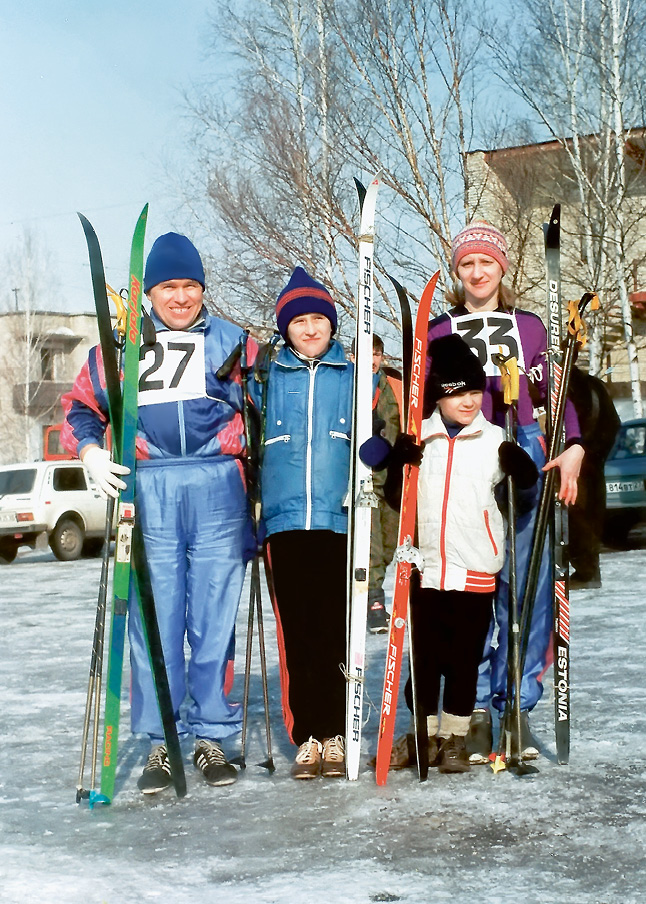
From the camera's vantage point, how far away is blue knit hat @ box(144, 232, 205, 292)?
12.6 feet

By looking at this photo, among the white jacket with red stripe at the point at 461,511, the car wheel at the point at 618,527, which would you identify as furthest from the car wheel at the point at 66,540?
the white jacket with red stripe at the point at 461,511

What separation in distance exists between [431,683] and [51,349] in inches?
1938

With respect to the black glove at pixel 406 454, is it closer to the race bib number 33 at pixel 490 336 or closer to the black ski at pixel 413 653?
the black ski at pixel 413 653

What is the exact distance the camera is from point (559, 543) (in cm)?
386

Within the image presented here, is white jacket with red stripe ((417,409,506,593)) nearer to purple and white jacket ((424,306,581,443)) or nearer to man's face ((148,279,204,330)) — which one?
purple and white jacket ((424,306,581,443))

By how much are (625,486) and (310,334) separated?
31.5ft

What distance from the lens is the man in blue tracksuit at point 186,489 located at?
12.4ft

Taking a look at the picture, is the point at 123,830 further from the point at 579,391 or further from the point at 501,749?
the point at 579,391

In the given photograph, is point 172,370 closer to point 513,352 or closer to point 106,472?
point 106,472

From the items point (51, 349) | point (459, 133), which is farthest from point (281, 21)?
point (51, 349)

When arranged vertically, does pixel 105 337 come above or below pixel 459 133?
below

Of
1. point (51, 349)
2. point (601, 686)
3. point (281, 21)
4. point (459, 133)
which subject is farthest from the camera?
point (51, 349)

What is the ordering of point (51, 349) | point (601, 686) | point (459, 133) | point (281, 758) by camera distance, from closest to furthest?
point (281, 758), point (601, 686), point (459, 133), point (51, 349)

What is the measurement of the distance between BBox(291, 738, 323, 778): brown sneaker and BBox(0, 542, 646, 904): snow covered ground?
0.06m
